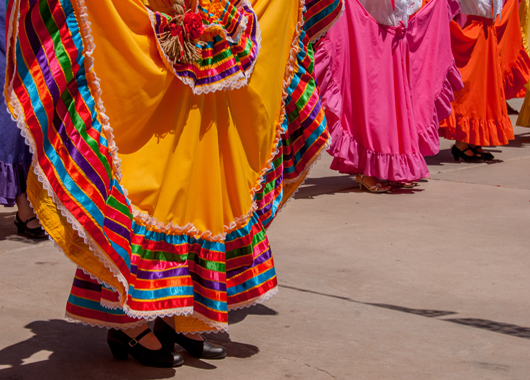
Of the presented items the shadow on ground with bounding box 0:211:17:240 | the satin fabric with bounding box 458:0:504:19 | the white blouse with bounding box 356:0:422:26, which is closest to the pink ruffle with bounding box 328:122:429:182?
the white blouse with bounding box 356:0:422:26

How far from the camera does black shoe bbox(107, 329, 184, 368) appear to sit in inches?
107

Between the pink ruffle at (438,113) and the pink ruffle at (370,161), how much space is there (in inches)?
12.7

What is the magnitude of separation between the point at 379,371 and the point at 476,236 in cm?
220

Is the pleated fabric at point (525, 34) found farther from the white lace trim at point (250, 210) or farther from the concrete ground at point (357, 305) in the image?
the white lace trim at point (250, 210)

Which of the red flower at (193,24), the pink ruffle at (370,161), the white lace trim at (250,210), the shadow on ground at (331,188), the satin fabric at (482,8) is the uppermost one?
the satin fabric at (482,8)

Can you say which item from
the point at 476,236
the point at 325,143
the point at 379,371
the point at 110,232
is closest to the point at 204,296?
the point at 110,232

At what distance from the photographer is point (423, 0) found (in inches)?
255

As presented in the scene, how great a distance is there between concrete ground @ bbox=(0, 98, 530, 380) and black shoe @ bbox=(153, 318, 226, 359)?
0.12 feet

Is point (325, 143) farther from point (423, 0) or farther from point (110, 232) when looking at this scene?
point (423, 0)

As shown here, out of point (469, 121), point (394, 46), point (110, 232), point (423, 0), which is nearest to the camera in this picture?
point (110, 232)

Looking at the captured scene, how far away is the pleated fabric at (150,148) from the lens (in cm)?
234

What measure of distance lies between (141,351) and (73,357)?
0.98 ft

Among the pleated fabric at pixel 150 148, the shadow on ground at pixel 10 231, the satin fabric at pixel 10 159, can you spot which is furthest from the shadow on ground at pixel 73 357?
the satin fabric at pixel 10 159

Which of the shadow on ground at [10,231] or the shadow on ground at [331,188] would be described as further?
the shadow on ground at [331,188]
